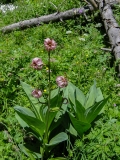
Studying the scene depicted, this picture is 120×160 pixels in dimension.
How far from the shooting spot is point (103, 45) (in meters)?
5.53

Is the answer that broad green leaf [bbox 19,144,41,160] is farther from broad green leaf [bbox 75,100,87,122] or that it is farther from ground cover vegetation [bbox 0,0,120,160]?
broad green leaf [bbox 75,100,87,122]

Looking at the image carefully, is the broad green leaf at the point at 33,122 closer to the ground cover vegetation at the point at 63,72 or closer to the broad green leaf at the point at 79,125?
the ground cover vegetation at the point at 63,72

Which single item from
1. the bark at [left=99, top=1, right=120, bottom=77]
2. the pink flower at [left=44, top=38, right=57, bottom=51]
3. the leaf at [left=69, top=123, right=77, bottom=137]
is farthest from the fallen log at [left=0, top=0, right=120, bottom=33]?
the pink flower at [left=44, top=38, right=57, bottom=51]

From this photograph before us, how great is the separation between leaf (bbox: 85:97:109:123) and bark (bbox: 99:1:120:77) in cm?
148

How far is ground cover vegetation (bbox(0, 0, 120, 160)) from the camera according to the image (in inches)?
129

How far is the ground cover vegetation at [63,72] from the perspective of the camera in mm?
3273

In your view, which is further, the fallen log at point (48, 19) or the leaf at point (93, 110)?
the fallen log at point (48, 19)

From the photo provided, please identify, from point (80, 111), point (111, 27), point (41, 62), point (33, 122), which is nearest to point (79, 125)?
point (80, 111)

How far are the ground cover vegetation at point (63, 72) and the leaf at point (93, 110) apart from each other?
0.12m

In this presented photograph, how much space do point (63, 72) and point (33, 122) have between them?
1.76 metres

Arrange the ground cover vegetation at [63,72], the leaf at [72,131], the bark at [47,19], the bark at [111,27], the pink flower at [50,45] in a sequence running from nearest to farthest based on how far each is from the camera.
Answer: the pink flower at [50,45]
the ground cover vegetation at [63,72]
the leaf at [72,131]
the bark at [111,27]
the bark at [47,19]

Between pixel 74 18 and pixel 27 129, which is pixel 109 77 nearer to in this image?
pixel 27 129

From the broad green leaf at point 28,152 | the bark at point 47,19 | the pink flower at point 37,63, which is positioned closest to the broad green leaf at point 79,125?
the broad green leaf at point 28,152

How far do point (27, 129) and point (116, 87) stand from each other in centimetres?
149
